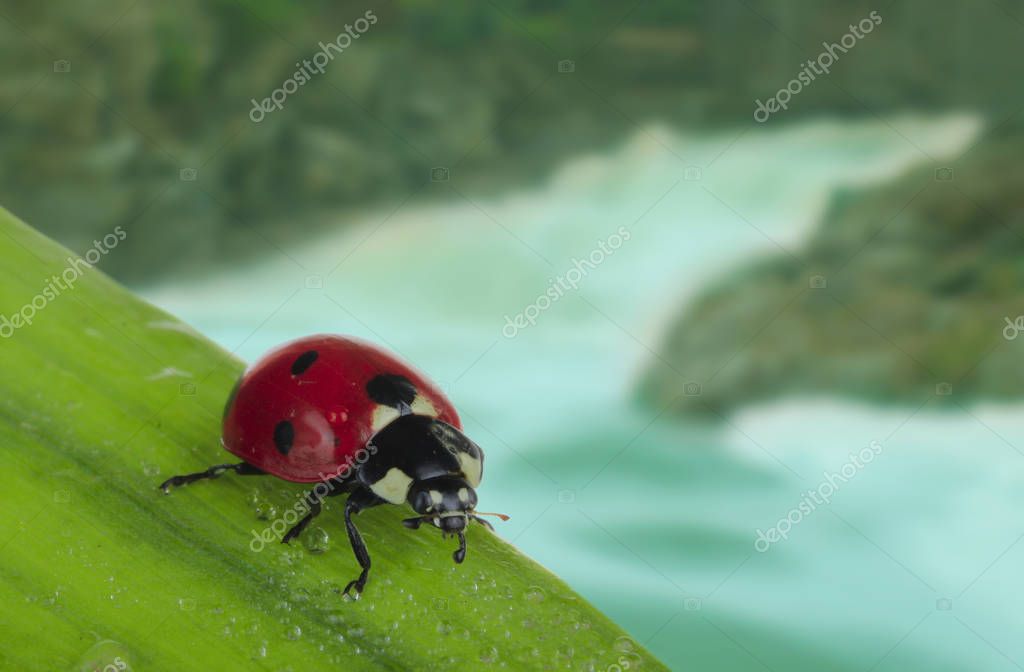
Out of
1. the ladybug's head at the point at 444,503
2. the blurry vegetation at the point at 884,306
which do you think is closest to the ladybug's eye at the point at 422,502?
the ladybug's head at the point at 444,503

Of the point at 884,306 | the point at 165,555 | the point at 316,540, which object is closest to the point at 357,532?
the point at 316,540

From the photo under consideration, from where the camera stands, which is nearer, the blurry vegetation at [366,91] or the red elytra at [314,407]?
the red elytra at [314,407]

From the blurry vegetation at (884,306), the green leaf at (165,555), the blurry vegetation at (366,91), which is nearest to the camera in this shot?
the green leaf at (165,555)

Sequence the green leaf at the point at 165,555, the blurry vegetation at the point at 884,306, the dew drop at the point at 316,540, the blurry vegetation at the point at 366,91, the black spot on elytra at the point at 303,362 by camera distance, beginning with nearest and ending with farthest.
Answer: the green leaf at the point at 165,555
the dew drop at the point at 316,540
the black spot on elytra at the point at 303,362
the blurry vegetation at the point at 884,306
the blurry vegetation at the point at 366,91

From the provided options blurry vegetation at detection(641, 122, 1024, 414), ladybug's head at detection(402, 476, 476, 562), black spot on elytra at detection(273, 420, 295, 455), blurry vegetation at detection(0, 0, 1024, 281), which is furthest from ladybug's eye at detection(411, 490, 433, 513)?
blurry vegetation at detection(0, 0, 1024, 281)

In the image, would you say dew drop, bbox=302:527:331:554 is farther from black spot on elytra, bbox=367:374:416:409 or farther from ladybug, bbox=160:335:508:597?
black spot on elytra, bbox=367:374:416:409

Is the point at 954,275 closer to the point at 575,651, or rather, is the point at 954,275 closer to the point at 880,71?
the point at 880,71

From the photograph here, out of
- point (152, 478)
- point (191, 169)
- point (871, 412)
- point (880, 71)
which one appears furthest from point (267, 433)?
point (880, 71)

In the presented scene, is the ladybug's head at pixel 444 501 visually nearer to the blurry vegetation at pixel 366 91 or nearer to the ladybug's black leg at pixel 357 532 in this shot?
the ladybug's black leg at pixel 357 532
